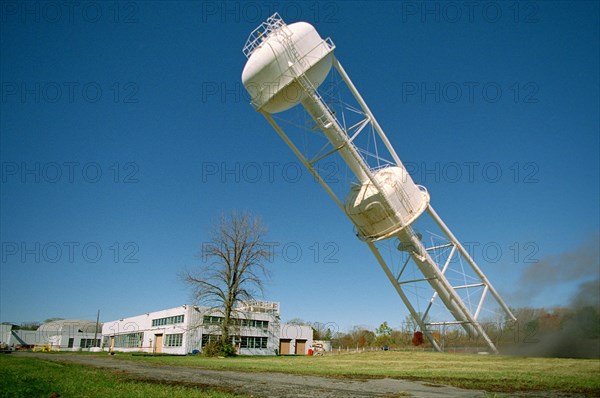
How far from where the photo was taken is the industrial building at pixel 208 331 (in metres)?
54.6

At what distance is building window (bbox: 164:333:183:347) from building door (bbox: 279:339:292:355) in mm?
17257

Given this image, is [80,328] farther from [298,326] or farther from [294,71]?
[294,71]

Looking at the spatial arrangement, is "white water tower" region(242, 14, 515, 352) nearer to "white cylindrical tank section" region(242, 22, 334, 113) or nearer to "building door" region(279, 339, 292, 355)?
"white cylindrical tank section" region(242, 22, 334, 113)

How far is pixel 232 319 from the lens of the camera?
45.7 m

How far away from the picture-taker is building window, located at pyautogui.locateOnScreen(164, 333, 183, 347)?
58831 mm

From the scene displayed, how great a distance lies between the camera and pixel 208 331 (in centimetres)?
4788

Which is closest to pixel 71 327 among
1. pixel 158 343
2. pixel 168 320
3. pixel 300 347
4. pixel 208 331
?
pixel 158 343

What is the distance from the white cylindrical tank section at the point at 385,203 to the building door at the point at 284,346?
166 feet

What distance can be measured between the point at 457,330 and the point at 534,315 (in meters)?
4.37

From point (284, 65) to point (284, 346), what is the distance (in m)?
58.6

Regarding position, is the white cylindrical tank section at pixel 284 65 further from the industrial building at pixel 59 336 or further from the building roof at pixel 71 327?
the building roof at pixel 71 327

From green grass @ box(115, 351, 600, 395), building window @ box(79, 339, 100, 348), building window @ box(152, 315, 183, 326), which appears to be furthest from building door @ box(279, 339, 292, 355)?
building window @ box(79, 339, 100, 348)

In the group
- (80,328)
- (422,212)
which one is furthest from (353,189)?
(80,328)

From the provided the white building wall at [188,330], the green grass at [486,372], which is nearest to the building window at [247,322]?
the white building wall at [188,330]
